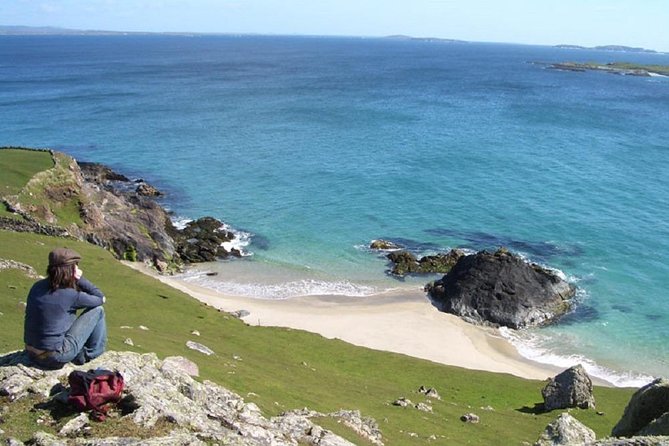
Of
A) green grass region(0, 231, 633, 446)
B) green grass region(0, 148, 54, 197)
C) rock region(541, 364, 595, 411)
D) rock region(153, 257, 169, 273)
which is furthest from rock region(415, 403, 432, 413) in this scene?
green grass region(0, 148, 54, 197)

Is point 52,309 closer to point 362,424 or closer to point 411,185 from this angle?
point 362,424

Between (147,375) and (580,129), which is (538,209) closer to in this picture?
(580,129)

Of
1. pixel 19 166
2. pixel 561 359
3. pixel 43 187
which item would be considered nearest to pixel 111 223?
pixel 43 187

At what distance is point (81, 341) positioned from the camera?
53.8ft

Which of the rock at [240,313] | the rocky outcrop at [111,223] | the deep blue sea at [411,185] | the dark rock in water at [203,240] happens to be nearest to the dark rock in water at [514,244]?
the deep blue sea at [411,185]

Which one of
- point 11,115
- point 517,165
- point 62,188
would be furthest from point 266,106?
point 62,188

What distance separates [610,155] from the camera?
386ft

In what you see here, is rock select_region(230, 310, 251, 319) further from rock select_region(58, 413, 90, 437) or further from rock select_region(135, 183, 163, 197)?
rock select_region(135, 183, 163, 197)

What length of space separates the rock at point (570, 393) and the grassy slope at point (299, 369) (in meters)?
0.68

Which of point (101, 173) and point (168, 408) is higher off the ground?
point (168, 408)

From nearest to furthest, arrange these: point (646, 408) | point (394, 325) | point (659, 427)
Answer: point (659, 427), point (646, 408), point (394, 325)

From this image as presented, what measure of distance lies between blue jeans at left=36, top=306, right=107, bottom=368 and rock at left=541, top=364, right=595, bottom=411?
95.0ft

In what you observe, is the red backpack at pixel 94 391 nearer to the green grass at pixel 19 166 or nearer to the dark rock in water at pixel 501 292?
the dark rock in water at pixel 501 292

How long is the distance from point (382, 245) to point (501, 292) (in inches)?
737
